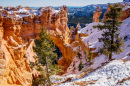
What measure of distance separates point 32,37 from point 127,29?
67.5 feet

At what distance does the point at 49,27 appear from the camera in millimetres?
27625

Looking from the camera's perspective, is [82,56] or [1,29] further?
[82,56]

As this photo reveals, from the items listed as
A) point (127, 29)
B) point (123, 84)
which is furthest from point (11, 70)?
point (127, 29)

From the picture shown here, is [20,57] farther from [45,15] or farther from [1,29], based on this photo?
[45,15]

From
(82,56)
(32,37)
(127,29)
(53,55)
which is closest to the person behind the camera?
(53,55)

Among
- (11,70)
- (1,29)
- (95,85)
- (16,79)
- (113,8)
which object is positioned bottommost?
(16,79)

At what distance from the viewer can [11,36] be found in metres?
18.5

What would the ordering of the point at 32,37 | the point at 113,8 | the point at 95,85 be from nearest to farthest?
the point at 95,85, the point at 113,8, the point at 32,37

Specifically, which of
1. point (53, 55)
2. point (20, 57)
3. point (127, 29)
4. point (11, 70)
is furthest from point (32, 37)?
point (127, 29)

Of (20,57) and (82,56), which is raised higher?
(20,57)

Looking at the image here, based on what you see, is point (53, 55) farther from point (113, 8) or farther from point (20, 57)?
point (20, 57)

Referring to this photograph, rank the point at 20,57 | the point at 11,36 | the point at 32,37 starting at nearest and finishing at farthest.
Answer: the point at 20,57, the point at 11,36, the point at 32,37

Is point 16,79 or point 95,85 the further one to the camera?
point 16,79

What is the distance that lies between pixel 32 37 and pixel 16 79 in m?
13.4
